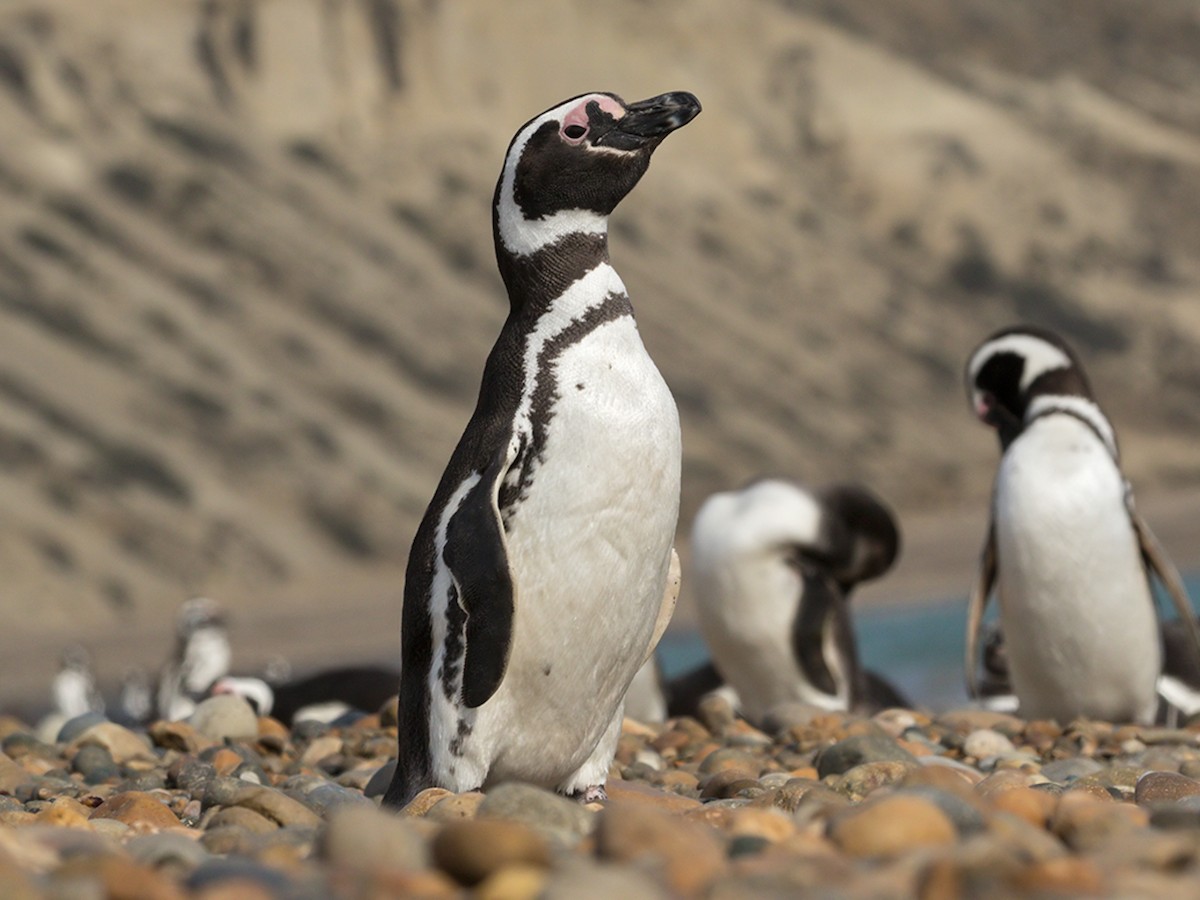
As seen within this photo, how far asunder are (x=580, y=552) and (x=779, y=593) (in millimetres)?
4228

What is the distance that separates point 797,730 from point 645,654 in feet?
5.94

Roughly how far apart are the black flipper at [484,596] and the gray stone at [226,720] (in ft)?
8.38

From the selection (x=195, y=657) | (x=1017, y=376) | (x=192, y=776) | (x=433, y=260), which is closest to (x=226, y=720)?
(x=192, y=776)

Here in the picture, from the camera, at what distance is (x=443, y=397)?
3331 centimetres

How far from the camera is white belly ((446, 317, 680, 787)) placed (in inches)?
160

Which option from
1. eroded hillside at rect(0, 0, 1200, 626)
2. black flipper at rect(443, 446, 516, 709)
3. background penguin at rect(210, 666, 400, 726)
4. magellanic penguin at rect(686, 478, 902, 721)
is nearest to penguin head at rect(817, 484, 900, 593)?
magellanic penguin at rect(686, 478, 902, 721)

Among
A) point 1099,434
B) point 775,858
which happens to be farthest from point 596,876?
point 1099,434

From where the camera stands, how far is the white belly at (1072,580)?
658cm

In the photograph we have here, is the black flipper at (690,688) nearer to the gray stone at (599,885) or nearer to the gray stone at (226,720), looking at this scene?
the gray stone at (226,720)

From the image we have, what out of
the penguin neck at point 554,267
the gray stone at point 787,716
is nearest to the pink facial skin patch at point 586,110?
the penguin neck at point 554,267

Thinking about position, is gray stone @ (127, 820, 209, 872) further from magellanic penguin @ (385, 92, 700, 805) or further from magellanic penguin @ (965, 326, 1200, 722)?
magellanic penguin @ (965, 326, 1200, 722)

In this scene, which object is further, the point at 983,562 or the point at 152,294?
the point at 152,294

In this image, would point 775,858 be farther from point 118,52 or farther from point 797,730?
point 118,52

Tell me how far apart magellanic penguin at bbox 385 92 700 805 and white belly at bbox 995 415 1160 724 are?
2.62 meters
